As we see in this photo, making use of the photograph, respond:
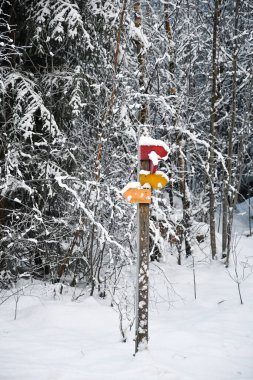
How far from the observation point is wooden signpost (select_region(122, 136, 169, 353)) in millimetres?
3816

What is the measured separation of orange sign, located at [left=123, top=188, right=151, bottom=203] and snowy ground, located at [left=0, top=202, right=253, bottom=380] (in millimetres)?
1643

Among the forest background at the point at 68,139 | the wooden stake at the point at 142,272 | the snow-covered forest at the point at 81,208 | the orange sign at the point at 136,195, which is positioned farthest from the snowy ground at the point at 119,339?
the orange sign at the point at 136,195

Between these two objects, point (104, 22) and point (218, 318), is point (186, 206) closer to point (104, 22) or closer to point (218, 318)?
point (218, 318)

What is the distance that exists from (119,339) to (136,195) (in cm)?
213

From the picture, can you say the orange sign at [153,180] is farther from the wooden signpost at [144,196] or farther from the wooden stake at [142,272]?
the wooden stake at [142,272]

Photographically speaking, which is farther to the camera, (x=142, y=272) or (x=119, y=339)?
(x=119, y=339)

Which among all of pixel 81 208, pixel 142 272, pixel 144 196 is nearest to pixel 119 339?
pixel 142 272

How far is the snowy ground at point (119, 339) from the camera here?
386cm

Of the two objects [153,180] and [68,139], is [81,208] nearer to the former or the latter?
[68,139]

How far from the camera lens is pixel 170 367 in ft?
12.8

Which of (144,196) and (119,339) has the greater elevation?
(144,196)

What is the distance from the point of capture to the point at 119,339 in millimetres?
4848

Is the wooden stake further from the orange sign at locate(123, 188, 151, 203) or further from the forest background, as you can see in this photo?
the forest background

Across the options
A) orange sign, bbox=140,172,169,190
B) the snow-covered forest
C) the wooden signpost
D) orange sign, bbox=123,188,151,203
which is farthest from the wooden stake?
the snow-covered forest
